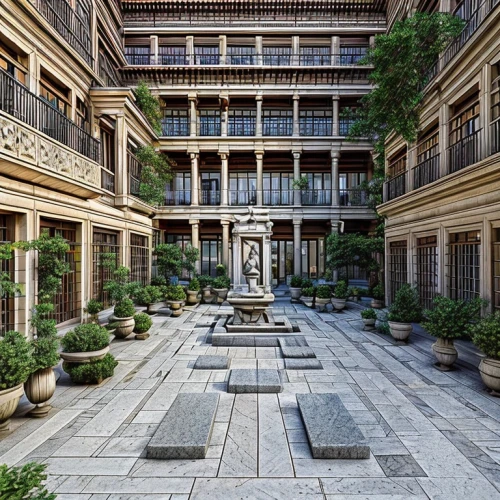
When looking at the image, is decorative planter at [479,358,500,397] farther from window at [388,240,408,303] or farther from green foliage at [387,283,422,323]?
window at [388,240,408,303]

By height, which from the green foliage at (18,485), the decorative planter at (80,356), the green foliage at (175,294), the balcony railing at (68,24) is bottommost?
the decorative planter at (80,356)

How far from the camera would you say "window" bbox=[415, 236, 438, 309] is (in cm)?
1188

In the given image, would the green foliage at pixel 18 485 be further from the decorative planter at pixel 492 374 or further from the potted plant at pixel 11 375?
the decorative planter at pixel 492 374

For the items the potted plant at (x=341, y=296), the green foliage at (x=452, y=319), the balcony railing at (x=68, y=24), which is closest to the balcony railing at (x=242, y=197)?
the potted plant at (x=341, y=296)

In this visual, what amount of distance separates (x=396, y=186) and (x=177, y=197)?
15.0 meters

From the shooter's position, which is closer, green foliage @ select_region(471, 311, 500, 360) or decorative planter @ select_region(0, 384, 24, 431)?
decorative planter @ select_region(0, 384, 24, 431)

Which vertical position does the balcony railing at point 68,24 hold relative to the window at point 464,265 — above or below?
above

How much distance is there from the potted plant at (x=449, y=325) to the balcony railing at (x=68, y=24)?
14.1 meters

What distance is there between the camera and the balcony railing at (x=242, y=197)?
24000mm

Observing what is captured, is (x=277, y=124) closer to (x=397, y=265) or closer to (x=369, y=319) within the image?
(x=397, y=265)

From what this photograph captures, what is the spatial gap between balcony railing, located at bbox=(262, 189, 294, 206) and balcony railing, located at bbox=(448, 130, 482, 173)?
550 inches

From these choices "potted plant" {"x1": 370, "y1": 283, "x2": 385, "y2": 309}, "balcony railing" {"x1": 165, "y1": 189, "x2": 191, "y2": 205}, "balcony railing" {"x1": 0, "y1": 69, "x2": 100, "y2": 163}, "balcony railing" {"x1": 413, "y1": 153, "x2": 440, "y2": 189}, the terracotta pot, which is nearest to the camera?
the terracotta pot

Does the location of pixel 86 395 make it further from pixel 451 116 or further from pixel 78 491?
pixel 451 116

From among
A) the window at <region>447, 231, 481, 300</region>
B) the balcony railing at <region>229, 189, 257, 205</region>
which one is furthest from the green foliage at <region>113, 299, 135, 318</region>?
the balcony railing at <region>229, 189, 257, 205</region>
